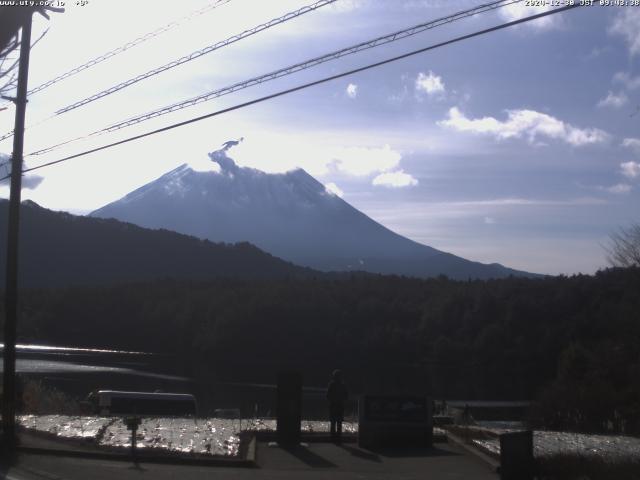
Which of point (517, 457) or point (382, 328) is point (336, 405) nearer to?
point (517, 457)

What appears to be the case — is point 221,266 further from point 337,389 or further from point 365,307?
point 337,389

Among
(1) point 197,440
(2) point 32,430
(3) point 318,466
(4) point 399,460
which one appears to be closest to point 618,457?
(4) point 399,460

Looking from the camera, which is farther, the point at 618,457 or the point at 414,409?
the point at 414,409

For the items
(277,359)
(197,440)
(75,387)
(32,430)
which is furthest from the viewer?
(277,359)

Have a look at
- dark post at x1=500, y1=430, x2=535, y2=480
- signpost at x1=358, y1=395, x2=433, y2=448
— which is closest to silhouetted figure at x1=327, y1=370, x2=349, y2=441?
signpost at x1=358, y1=395, x2=433, y2=448

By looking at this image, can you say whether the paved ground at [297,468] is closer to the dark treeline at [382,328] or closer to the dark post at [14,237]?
the dark post at [14,237]

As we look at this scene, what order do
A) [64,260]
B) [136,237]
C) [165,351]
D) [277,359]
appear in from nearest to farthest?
[277,359] < [165,351] < [64,260] < [136,237]

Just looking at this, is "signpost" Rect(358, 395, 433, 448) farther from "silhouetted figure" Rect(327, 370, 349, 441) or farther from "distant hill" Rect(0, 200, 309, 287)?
"distant hill" Rect(0, 200, 309, 287)

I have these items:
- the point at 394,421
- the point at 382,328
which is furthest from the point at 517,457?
the point at 382,328
